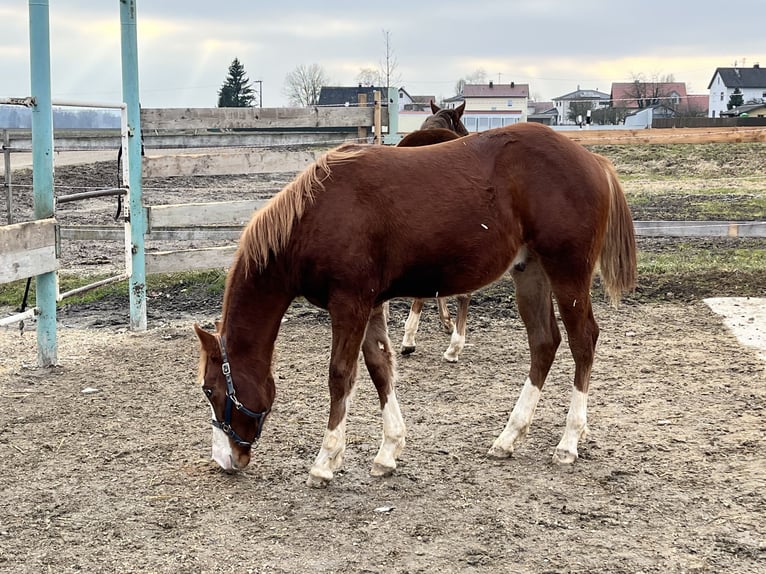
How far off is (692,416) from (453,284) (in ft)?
5.78

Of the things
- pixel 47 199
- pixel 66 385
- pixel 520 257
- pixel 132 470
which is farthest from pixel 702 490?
pixel 47 199

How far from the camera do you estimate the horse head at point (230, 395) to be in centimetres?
368

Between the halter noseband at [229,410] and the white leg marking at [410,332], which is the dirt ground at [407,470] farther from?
the halter noseband at [229,410]

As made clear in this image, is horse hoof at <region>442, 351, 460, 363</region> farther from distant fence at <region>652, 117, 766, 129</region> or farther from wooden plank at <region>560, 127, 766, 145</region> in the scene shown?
distant fence at <region>652, 117, 766, 129</region>

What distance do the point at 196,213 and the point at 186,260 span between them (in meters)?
0.44

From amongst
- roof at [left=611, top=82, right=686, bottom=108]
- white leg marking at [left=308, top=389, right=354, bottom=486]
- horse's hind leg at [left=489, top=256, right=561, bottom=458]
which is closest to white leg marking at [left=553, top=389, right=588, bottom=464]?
horse's hind leg at [left=489, top=256, right=561, bottom=458]

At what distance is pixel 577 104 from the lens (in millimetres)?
71188

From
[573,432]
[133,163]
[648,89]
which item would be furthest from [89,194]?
[648,89]

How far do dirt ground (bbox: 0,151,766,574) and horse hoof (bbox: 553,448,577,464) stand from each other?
6cm

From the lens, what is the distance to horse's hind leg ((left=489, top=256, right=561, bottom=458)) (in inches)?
165

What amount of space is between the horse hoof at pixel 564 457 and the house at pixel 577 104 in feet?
200

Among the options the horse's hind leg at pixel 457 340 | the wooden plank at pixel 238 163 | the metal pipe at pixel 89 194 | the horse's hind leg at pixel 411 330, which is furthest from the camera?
the wooden plank at pixel 238 163

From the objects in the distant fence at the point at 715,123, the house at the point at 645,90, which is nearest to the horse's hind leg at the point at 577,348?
the distant fence at the point at 715,123

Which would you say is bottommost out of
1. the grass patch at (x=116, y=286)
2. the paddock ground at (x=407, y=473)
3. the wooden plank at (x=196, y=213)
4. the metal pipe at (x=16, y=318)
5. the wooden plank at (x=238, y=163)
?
the paddock ground at (x=407, y=473)
